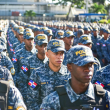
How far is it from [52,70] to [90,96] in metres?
1.60

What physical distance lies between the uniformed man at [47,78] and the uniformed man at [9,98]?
1.04 m

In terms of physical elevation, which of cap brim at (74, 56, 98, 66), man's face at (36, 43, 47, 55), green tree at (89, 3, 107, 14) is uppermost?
cap brim at (74, 56, 98, 66)

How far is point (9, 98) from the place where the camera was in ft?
9.61

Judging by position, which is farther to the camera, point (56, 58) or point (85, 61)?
point (56, 58)

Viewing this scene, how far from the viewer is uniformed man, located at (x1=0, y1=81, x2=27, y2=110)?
2.78m

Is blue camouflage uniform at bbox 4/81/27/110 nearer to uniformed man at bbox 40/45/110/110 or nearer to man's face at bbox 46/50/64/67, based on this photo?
uniformed man at bbox 40/45/110/110

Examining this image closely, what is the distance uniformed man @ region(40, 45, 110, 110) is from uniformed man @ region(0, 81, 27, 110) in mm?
395

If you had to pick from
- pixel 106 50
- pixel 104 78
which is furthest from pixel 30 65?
pixel 106 50

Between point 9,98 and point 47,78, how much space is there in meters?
1.20

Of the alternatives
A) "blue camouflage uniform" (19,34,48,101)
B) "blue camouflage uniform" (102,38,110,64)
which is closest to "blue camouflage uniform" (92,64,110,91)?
"blue camouflage uniform" (19,34,48,101)

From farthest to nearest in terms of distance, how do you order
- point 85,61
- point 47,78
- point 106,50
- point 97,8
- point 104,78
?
point 97,8, point 106,50, point 104,78, point 47,78, point 85,61

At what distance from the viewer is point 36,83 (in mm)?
4078

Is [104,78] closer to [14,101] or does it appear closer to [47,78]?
[47,78]

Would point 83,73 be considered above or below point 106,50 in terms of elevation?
above
